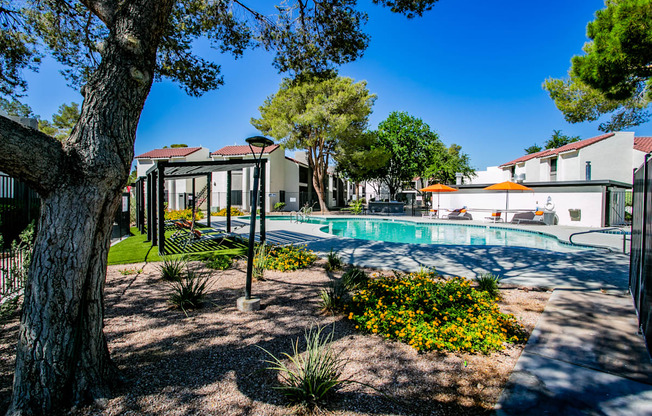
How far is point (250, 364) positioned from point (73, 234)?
6.10 ft

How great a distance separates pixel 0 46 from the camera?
16.8 ft

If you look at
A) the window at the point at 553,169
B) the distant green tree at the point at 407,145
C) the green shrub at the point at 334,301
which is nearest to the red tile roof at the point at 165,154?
the distant green tree at the point at 407,145

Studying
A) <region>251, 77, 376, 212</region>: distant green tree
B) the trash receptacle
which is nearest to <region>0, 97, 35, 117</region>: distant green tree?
<region>251, 77, 376, 212</region>: distant green tree

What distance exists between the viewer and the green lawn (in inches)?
311

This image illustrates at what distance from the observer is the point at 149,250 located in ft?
27.9

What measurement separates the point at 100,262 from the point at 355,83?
24374 millimetres

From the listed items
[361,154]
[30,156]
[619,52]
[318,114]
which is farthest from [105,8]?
[361,154]

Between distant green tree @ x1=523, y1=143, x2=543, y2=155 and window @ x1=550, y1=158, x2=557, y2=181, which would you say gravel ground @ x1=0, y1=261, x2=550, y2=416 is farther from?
distant green tree @ x1=523, y1=143, x2=543, y2=155

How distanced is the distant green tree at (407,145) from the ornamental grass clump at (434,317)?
24.5m

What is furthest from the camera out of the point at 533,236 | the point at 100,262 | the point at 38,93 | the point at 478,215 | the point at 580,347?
the point at 478,215

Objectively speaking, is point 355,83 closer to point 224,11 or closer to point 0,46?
point 224,11

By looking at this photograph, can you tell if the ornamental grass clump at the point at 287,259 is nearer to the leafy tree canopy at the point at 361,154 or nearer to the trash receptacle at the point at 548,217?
the trash receptacle at the point at 548,217

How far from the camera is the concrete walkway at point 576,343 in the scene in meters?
2.27

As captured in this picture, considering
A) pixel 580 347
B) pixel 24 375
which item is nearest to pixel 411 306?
pixel 580 347
